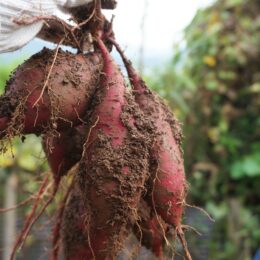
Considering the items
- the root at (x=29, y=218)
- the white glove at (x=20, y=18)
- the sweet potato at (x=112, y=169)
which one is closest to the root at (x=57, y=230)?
the root at (x=29, y=218)

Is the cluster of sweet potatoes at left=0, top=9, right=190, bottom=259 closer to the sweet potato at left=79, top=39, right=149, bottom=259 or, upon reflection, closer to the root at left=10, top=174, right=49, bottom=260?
the sweet potato at left=79, top=39, right=149, bottom=259

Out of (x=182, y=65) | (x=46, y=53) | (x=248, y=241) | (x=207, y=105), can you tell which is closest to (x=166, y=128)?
(x=46, y=53)

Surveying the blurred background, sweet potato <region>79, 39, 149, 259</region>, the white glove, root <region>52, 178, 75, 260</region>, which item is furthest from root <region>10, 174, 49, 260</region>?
the blurred background

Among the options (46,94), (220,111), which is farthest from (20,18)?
(220,111)

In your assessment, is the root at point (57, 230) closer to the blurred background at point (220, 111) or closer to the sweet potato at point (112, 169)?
the sweet potato at point (112, 169)

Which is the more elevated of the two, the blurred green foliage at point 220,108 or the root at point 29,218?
the blurred green foliage at point 220,108

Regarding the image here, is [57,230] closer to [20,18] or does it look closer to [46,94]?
[46,94]
